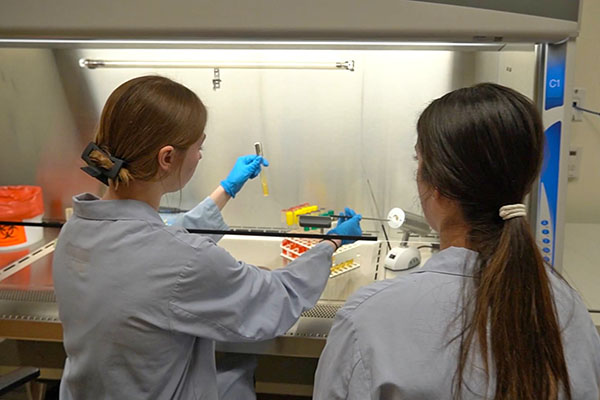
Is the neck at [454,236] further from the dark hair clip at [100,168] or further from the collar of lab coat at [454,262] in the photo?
the dark hair clip at [100,168]

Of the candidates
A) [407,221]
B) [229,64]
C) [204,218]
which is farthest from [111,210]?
[407,221]

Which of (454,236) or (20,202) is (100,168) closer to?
(454,236)

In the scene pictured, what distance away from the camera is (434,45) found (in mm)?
1438

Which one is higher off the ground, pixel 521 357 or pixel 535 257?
pixel 535 257

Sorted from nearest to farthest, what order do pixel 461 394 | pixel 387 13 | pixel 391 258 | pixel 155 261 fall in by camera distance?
pixel 461 394 → pixel 155 261 → pixel 387 13 → pixel 391 258

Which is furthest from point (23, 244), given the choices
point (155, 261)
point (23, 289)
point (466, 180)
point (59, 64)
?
point (466, 180)

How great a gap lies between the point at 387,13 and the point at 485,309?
2.44ft

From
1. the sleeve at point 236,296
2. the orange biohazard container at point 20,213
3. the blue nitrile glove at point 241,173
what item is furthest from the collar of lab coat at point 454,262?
the orange biohazard container at point 20,213

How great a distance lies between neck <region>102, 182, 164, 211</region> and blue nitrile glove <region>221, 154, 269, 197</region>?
512mm

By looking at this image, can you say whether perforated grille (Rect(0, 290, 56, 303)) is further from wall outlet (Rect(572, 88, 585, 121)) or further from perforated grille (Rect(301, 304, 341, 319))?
wall outlet (Rect(572, 88, 585, 121))

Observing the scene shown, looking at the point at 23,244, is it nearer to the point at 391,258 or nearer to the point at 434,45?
the point at 391,258

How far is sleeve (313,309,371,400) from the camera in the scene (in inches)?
27.7

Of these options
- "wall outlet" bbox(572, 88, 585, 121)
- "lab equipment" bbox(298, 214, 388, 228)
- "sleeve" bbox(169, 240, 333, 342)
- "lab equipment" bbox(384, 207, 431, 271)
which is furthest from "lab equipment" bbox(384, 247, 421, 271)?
"wall outlet" bbox(572, 88, 585, 121)

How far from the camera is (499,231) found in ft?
2.50
